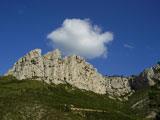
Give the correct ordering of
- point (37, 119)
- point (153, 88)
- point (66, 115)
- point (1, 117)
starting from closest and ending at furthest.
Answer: point (153, 88) < point (1, 117) < point (37, 119) < point (66, 115)

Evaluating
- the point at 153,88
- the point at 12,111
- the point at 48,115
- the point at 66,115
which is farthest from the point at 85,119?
the point at 153,88

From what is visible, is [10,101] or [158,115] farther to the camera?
[10,101]

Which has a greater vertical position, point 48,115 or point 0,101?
point 0,101

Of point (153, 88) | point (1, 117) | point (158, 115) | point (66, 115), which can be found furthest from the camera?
point (66, 115)

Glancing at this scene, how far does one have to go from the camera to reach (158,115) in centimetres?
3706

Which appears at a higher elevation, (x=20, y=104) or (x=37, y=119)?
(x=20, y=104)

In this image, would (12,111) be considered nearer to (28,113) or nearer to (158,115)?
(28,113)

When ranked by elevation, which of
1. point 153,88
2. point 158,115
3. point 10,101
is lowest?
point 158,115

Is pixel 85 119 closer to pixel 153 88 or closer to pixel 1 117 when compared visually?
pixel 1 117

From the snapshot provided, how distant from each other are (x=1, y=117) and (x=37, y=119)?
26.4m

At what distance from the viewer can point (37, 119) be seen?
577 ft

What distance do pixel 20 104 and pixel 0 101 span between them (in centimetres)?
1819

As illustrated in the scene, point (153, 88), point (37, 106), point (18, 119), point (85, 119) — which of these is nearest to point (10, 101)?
point (37, 106)

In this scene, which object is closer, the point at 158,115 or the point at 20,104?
the point at 158,115
